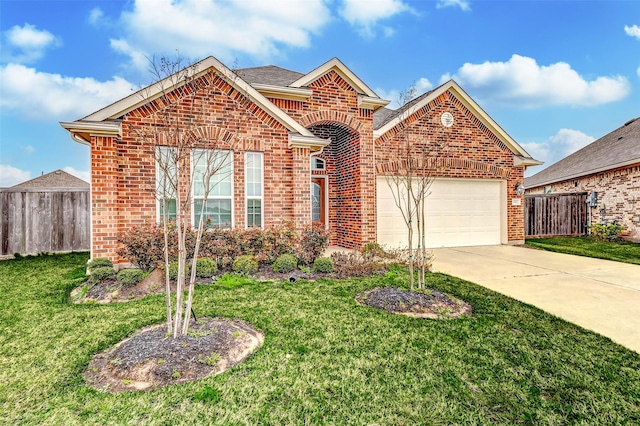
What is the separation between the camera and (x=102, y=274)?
19.7 feet

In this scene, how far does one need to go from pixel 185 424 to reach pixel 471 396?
2.18m

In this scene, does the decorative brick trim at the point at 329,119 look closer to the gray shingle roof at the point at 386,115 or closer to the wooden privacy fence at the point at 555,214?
the gray shingle roof at the point at 386,115

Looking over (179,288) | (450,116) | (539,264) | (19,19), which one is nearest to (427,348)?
(179,288)

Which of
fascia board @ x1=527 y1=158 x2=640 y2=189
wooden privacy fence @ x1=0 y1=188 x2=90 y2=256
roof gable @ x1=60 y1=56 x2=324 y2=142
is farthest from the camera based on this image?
fascia board @ x1=527 y1=158 x2=640 y2=189

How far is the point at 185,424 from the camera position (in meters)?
2.25

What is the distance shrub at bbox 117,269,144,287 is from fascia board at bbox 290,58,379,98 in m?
6.31

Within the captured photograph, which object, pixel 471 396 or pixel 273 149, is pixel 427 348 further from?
pixel 273 149

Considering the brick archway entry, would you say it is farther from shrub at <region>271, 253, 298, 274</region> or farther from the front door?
shrub at <region>271, 253, 298, 274</region>

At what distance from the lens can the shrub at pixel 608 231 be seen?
12.8m

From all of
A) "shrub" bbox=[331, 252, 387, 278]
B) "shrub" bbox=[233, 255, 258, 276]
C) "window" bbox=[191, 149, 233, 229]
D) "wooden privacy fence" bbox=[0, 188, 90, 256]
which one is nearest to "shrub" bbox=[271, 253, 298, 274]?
"shrub" bbox=[233, 255, 258, 276]

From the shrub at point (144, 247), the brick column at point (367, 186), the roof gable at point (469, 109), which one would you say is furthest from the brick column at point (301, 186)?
the shrub at point (144, 247)

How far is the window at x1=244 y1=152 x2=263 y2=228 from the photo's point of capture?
8.03m

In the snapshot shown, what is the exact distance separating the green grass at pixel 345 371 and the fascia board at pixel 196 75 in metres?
4.02

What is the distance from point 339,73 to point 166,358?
352 inches
